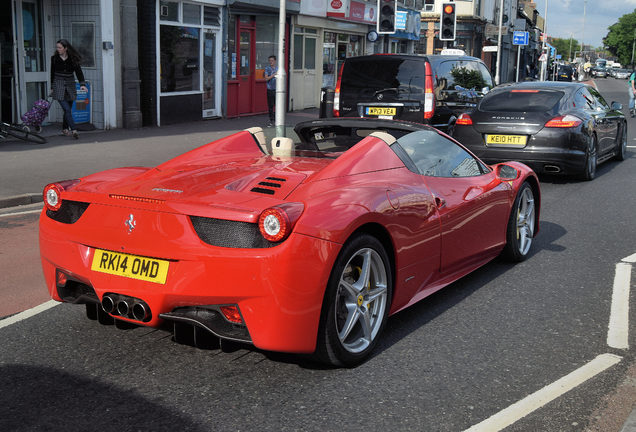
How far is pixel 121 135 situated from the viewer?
1588 centimetres

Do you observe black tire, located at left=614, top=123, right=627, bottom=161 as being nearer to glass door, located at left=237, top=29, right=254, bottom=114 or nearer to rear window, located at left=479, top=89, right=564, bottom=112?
rear window, located at left=479, top=89, right=564, bottom=112

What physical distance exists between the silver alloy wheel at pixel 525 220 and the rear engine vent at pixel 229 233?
3.35 meters

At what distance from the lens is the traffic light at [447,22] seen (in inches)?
890

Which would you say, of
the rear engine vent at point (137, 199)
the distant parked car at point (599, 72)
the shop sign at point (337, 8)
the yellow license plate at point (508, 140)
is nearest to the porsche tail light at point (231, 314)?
the rear engine vent at point (137, 199)

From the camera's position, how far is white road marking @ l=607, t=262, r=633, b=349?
4.55 meters

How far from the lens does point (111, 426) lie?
3.23 m

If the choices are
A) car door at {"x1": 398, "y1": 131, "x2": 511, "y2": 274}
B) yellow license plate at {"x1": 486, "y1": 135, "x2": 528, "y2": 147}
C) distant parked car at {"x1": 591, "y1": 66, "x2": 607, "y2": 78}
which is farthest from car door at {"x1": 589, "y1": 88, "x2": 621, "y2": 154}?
distant parked car at {"x1": 591, "y1": 66, "x2": 607, "y2": 78}

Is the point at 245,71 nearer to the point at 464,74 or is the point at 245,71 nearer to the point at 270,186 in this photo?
the point at 464,74

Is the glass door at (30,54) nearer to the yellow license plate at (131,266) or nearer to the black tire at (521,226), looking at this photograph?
the black tire at (521,226)

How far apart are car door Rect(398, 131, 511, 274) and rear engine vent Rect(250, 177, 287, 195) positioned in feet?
3.70

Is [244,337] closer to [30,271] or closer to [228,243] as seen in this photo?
[228,243]

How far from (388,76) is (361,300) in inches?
373

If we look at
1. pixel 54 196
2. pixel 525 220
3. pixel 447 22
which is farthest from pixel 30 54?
pixel 54 196

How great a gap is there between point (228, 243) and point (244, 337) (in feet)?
1.51
